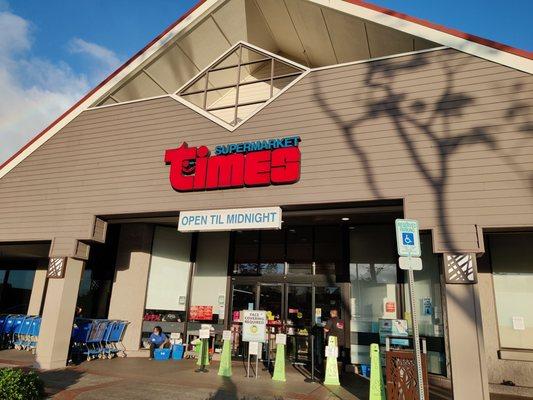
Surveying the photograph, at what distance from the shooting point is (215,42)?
13281 mm

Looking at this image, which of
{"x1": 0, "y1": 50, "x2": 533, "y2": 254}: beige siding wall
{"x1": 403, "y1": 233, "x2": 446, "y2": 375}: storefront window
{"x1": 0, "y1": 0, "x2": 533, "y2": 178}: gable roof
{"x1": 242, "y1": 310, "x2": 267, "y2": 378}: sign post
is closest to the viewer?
{"x1": 0, "y1": 50, "x2": 533, "y2": 254}: beige siding wall

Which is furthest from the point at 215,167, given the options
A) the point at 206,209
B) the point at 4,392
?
the point at 4,392

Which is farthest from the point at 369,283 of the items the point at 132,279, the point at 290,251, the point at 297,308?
the point at 132,279

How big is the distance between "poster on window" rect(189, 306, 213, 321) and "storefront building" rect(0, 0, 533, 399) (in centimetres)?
6

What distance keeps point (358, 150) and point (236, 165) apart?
9.70ft

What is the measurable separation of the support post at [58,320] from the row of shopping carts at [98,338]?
1013 mm

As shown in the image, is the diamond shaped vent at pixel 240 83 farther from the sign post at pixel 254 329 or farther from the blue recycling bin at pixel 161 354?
the blue recycling bin at pixel 161 354

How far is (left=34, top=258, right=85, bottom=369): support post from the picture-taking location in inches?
425

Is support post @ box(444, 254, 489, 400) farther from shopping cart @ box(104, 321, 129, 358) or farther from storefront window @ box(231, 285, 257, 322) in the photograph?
shopping cart @ box(104, 321, 129, 358)

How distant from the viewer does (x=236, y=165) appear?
1019cm

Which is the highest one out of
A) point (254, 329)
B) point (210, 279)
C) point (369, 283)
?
point (210, 279)

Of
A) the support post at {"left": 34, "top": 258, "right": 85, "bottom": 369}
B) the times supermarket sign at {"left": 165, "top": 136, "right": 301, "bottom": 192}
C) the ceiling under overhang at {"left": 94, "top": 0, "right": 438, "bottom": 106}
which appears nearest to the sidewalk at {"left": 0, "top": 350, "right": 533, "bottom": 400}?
the support post at {"left": 34, "top": 258, "right": 85, "bottom": 369}

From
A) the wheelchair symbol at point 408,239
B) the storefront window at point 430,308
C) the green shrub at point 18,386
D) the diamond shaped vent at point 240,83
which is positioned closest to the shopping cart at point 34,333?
the green shrub at point 18,386

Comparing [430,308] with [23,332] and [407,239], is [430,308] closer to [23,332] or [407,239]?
[407,239]
